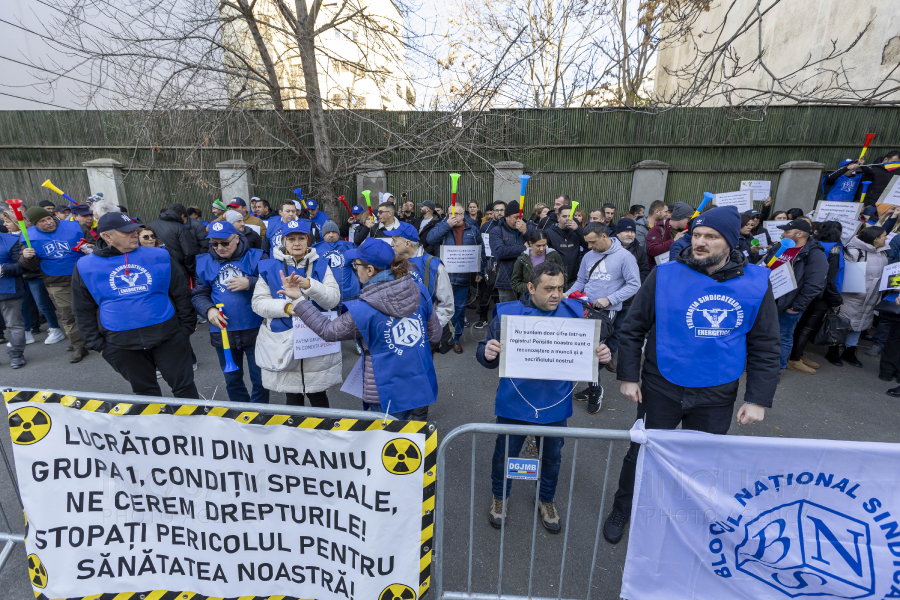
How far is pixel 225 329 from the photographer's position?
387 centimetres

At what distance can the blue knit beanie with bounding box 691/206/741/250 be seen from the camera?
258 cm

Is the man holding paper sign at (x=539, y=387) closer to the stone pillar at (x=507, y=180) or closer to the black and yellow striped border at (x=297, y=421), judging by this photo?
the black and yellow striped border at (x=297, y=421)

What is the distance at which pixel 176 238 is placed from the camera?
6035 mm

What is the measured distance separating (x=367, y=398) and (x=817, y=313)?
6507 mm

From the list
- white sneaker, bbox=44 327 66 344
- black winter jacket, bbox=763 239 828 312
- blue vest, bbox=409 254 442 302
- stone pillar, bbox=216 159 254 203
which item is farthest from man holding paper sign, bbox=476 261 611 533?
stone pillar, bbox=216 159 254 203

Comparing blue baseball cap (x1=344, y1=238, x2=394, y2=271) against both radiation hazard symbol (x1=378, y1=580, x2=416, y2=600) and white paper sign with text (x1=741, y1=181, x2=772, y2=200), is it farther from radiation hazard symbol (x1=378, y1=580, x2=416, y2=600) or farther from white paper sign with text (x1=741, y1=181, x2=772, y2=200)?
white paper sign with text (x1=741, y1=181, x2=772, y2=200)

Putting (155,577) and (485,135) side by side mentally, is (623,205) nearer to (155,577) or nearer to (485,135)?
(485,135)

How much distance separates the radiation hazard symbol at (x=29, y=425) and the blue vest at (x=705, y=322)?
3.59m

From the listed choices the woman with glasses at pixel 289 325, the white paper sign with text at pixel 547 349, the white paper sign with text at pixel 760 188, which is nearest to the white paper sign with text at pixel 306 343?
the woman with glasses at pixel 289 325

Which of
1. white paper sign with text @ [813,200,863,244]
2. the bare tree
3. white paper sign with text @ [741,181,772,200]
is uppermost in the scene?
the bare tree

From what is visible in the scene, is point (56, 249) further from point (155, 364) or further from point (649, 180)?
point (649, 180)

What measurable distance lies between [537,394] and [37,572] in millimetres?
3009

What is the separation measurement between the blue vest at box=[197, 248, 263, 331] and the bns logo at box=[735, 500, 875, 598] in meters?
4.04

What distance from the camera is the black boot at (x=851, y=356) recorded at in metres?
6.22
